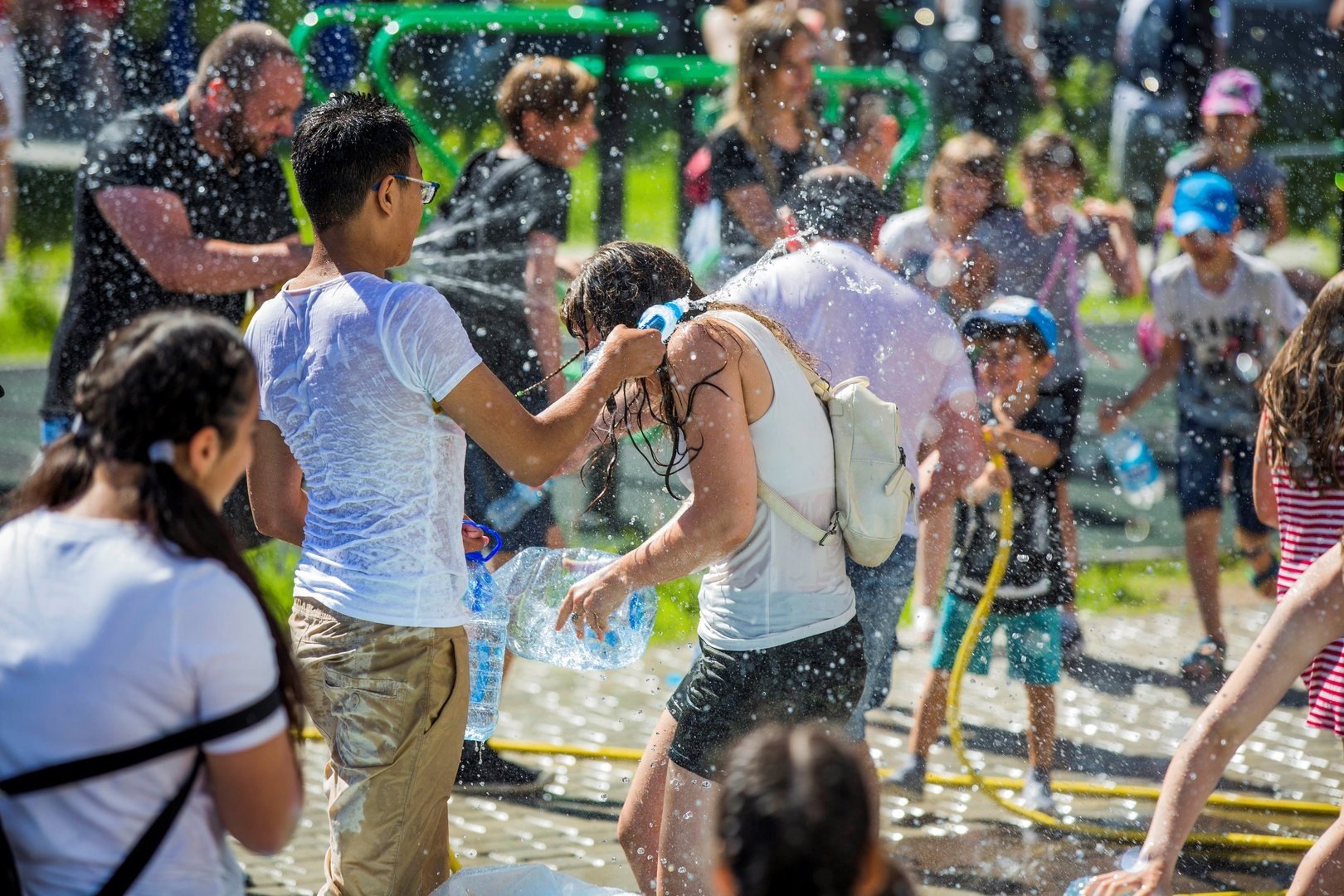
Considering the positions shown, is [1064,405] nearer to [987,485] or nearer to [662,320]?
[987,485]

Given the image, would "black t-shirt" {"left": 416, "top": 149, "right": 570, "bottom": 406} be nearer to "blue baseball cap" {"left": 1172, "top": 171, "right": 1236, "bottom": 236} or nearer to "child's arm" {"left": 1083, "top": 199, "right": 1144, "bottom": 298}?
"child's arm" {"left": 1083, "top": 199, "right": 1144, "bottom": 298}

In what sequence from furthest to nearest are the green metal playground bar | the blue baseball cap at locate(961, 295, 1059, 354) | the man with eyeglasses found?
the green metal playground bar, the blue baseball cap at locate(961, 295, 1059, 354), the man with eyeglasses

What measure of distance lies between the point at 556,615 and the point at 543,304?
1707 mm

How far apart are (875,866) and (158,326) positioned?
1238mm

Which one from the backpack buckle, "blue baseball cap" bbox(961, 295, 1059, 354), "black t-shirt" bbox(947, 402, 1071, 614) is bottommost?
"black t-shirt" bbox(947, 402, 1071, 614)

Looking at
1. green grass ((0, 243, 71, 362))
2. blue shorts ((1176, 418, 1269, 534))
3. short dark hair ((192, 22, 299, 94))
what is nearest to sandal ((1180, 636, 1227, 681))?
blue shorts ((1176, 418, 1269, 534))

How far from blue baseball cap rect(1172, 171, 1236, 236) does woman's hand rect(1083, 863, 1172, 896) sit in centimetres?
434

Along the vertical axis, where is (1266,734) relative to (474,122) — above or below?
below

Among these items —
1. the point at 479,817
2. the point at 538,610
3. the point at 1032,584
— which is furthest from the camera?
the point at 1032,584

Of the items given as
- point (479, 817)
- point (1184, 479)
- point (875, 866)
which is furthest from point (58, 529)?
point (1184, 479)

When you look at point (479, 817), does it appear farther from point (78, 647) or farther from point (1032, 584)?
point (78, 647)

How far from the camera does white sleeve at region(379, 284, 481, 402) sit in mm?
2777

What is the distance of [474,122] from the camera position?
7.47m

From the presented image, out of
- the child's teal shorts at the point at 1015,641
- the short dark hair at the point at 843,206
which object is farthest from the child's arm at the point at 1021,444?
the short dark hair at the point at 843,206
